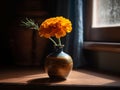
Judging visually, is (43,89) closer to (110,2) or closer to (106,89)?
(106,89)

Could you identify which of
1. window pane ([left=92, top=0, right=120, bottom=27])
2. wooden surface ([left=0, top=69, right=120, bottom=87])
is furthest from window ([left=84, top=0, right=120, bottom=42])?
wooden surface ([left=0, top=69, right=120, bottom=87])

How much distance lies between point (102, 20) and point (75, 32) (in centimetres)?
20

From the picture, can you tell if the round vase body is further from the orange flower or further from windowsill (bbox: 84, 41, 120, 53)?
windowsill (bbox: 84, 41, 120, 53)

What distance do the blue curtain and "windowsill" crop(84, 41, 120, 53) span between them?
0.05 m

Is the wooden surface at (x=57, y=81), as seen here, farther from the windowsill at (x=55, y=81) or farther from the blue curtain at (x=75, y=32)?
the blue curtain at (x=75, y=32)

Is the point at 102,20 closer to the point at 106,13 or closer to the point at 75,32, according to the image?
the point at 106,13

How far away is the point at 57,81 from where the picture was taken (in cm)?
133

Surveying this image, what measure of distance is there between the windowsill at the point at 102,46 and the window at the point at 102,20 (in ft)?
0.19

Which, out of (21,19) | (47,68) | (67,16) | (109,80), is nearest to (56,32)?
(47,68)

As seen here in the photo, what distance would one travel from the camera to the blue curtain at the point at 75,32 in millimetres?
1697

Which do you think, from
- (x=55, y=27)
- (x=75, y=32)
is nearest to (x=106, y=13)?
(x=75, y=32)

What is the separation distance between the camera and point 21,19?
1842 mm

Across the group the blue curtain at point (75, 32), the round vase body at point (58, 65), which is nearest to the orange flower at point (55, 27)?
the round vase body at point (58, 65)

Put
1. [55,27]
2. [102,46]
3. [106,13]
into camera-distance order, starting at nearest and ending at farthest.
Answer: [55,27]
[102,46]
[106,13]
